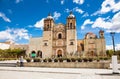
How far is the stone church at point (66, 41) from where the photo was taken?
51166 mm

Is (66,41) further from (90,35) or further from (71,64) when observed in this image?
(71,64)

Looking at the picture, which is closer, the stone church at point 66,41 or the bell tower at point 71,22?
the stone church at point 66,41

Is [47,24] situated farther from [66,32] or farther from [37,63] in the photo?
[37,63]

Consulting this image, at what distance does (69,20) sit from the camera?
5206 cm

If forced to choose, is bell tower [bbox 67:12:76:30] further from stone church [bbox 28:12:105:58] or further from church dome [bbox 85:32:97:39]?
church dome [bbox 85:32:97:39]

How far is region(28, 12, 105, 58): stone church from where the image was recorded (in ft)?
168

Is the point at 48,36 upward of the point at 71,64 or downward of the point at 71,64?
upward

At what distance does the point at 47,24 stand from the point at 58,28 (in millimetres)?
3771

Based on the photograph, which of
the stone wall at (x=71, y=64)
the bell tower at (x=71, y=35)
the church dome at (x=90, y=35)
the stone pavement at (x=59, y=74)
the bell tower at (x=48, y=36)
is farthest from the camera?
the church dome at (x=90, y=35)

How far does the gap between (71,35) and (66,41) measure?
2439 millimetres

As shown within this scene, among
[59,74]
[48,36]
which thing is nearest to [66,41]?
[48,36]

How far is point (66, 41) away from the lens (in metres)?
51.7

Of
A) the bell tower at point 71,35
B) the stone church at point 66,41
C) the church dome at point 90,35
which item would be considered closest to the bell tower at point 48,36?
the stone church at point 66,41

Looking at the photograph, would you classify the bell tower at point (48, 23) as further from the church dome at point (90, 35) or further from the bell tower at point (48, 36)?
the church dome at point (90, 35)
